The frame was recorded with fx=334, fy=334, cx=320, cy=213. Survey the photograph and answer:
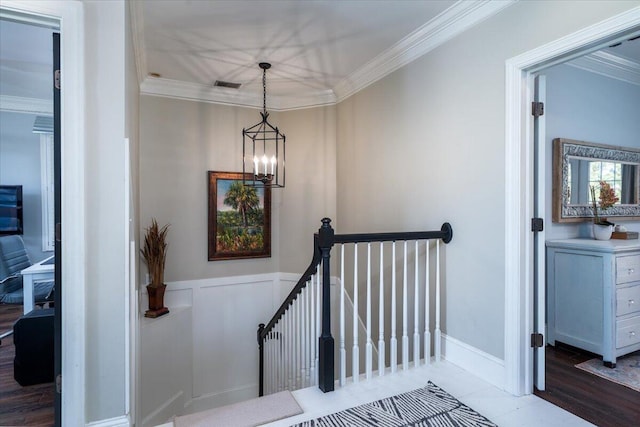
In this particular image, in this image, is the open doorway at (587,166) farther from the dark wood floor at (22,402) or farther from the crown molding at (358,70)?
the dark wood floor at (22,402)

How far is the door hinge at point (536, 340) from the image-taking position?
2.08 metres

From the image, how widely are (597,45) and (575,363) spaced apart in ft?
7.65

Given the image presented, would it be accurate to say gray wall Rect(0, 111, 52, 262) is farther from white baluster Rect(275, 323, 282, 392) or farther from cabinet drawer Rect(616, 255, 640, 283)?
cabinet drawer Rect(616, 255, 640, 283)

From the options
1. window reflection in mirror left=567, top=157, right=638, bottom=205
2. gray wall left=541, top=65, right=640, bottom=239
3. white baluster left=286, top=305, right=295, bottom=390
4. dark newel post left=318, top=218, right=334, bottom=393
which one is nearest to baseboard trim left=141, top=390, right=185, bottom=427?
white baluster left=286, top=305, right=295, bottom=390

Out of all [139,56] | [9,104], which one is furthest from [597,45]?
[9,104]

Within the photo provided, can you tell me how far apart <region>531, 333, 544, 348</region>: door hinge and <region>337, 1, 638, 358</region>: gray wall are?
193 millimetres

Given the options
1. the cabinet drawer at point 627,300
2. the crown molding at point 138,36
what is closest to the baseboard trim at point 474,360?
the cabinet drawer at point 627,300

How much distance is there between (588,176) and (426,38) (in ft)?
6.97

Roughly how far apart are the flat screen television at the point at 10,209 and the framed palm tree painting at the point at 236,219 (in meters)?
2.82

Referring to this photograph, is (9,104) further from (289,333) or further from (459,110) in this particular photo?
(459,110)

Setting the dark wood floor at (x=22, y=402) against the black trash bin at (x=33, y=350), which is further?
the black trash bin at (x=33, y=350)

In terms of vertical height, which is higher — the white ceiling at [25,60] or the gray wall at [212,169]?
the white ceiling at [25,60]

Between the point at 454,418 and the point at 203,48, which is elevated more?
the point at 203,48

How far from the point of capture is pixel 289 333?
9.21ft
